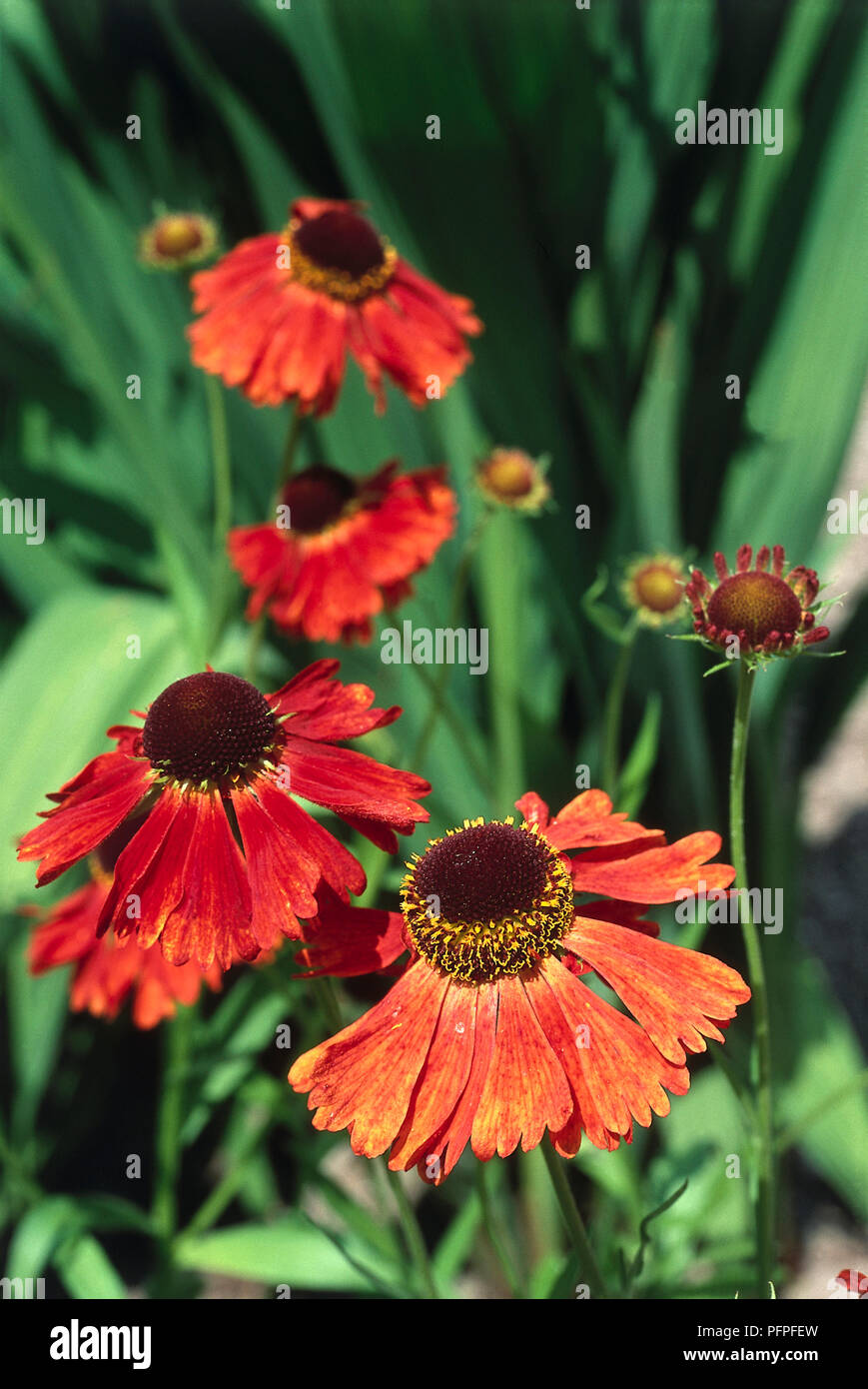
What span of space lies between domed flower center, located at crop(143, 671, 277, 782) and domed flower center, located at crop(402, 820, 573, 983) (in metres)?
0.08

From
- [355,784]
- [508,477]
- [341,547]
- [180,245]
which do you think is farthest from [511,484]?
[355,784]

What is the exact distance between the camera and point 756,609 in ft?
1.28

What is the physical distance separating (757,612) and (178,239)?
57 cm

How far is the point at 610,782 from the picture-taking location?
0.65m

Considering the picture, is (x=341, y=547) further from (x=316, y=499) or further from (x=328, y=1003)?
(x=328, y=1003)

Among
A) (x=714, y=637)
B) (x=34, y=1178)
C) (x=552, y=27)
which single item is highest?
(x=552, y=27)

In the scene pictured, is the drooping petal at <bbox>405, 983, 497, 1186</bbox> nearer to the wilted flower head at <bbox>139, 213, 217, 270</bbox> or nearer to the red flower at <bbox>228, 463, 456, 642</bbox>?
the red flower at <bbox>228, 463, 456, 642</bbox>

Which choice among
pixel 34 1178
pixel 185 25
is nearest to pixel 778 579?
pixel 185 25

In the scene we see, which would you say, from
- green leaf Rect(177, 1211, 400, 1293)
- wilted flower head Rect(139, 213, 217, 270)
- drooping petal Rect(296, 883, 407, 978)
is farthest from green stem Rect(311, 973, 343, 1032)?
wilted flower head Rect(139, 213, 217, 270)

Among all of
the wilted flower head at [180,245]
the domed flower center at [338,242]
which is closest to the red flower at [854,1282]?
the domed flower center at [338,242]

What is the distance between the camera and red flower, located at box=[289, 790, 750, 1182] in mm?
335

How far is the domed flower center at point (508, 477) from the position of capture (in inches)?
28.9

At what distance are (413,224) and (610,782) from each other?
1.79 ft
